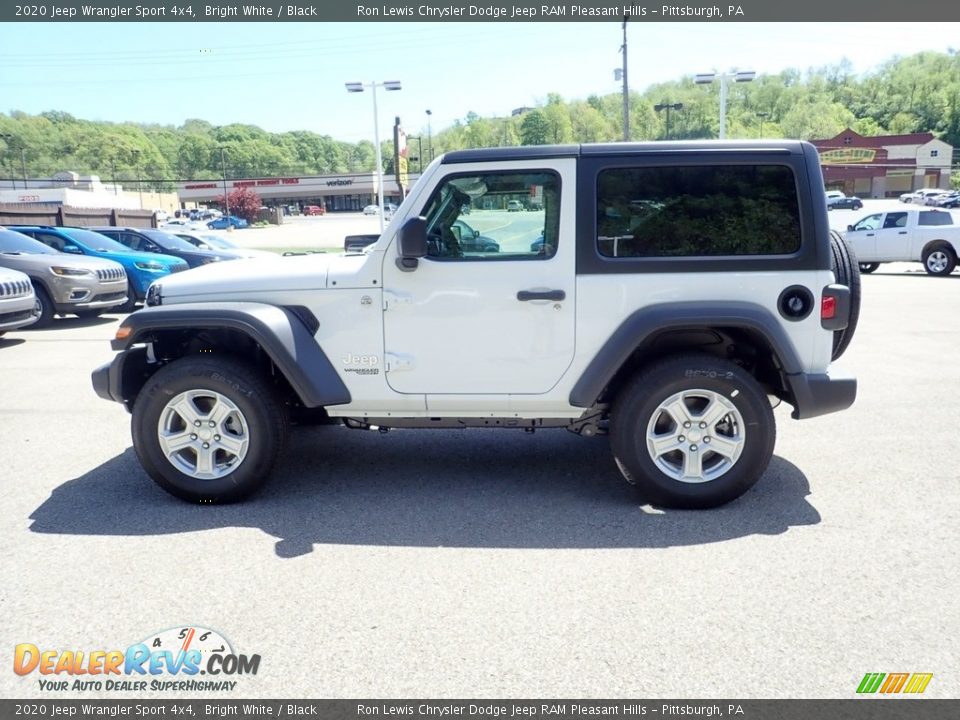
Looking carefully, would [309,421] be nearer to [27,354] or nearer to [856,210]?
[27,354]

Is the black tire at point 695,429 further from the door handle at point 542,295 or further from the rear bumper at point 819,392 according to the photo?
the door handle at point 542,295

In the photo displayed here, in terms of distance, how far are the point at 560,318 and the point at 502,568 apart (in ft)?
4.73

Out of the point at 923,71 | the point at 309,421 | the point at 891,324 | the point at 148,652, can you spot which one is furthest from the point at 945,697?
the point at 923,71

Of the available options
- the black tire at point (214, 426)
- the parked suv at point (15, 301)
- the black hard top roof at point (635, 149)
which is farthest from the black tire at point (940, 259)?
the parked suv at point (15, 301)

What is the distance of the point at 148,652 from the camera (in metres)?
2.96

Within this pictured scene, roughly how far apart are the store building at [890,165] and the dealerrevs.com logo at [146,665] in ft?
304

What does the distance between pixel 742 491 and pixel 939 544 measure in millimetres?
976

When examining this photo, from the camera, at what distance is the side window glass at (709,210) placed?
417 centimetres

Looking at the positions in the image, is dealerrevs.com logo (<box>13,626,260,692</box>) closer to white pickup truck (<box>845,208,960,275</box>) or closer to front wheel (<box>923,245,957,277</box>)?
white pickup truck (<box>845,208,960,275</box>)

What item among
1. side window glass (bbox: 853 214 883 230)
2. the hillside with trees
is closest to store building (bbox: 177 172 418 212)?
the hillside with trees

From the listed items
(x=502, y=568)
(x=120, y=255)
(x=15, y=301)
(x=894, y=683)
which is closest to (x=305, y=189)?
(x=120, y=255)

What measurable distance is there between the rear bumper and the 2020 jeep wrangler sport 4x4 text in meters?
0.01

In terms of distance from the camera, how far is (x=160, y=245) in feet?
51.1

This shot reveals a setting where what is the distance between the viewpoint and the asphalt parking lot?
9.22ft
